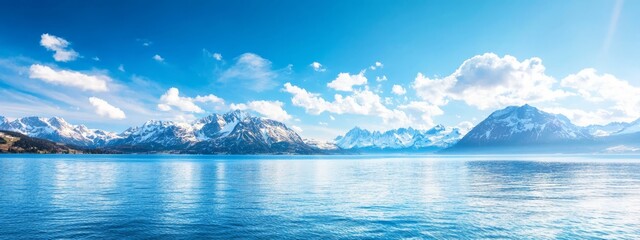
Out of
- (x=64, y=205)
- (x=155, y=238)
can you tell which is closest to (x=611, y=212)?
(x=155, y=238)

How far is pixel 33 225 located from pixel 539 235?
190 ft

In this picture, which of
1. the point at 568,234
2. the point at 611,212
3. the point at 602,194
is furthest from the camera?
the point at 602,194

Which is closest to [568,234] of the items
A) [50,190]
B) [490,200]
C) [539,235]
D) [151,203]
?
[539,235]

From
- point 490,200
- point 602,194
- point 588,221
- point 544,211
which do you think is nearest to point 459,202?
point 490,200

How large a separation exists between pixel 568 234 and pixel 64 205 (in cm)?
6923

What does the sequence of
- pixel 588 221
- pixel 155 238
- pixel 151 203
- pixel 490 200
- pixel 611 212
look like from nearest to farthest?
1. pixel 155 238
2. pixel 588 221
3. pixel 611 212
4. pixel 151 203
5. pixel 490 200

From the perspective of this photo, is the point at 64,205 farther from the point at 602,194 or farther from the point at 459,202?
the point at 602,194

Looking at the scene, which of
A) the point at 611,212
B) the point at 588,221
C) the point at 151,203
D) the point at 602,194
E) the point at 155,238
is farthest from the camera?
the point at 602,194

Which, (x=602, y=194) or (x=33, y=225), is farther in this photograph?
(x=602, y=194)

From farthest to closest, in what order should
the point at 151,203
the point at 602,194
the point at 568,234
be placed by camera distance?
1. the point at 602,194
2. the point at 151,203
3. the point at 568,234

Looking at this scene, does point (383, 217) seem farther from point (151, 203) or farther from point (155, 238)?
point (151, 203)

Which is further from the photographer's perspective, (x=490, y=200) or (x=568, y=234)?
(x=490, y=200)

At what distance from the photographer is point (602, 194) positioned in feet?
244

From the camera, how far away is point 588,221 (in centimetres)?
4859
